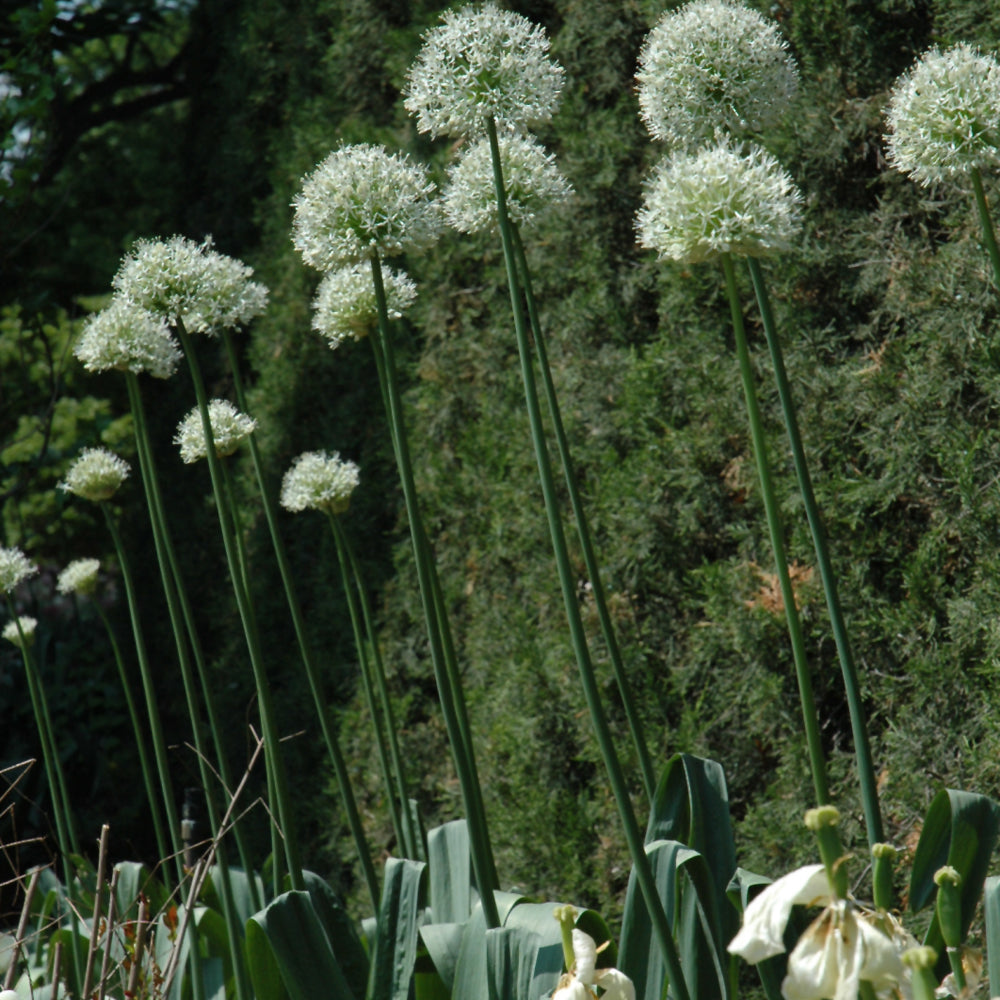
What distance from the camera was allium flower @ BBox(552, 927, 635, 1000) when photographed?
869mm

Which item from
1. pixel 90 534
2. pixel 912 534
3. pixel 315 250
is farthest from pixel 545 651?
pixel 90 534

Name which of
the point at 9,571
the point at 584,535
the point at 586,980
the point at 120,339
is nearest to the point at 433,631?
the point at 584,535

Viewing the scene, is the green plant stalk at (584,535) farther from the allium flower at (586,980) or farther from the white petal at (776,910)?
the white petal at (776,910)

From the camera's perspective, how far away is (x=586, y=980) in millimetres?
883

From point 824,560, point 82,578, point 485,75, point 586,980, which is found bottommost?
point 586,980

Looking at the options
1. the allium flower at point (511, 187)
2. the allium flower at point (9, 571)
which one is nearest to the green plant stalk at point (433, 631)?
the allium flower at point (511, 187)

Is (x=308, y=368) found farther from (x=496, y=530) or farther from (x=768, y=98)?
(x=768, y=98)

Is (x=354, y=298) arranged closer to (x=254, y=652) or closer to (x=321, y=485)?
(x=321, y=485)

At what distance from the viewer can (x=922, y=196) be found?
7.55ft

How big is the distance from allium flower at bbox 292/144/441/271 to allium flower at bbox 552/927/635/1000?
3.11 feet

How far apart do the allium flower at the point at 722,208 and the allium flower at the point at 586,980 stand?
804 mm

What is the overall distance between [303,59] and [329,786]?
9.56ft

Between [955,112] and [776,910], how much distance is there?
3.61 feet

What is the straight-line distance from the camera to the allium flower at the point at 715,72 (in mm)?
1380
